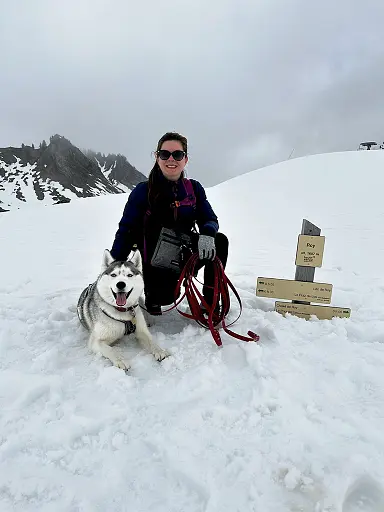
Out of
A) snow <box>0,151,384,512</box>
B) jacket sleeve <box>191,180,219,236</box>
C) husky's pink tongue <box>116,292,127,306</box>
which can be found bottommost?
snow <box>0,151,384,512</box>

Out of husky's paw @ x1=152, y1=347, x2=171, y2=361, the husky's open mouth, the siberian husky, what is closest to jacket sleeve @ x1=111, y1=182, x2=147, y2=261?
the siberian husky

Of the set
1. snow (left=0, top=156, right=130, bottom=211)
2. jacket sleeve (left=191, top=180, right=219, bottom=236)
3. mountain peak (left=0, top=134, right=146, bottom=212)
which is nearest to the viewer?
jacket sleeve (left=191, top=180, right=219, bottom=236)

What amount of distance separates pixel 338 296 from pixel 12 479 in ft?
13.1

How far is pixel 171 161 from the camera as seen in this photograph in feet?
10.7

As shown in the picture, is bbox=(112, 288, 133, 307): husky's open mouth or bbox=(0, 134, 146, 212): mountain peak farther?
bbox=(0, 134, 146, 212): mountain peak

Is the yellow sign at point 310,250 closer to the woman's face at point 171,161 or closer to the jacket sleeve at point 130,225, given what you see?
the woman's face at point 171,161

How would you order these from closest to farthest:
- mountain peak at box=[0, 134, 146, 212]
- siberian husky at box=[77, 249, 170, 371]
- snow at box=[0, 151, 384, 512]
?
snow at box=[0, 151, 384, 512]
siberian husky at box=[77, 249, 170, 371]
mountain peak at box=[0, 134, 146, 212]

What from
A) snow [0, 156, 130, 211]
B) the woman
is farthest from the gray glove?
snow [0, 156, 130, 211]

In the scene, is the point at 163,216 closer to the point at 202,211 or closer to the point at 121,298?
the point at 202,211

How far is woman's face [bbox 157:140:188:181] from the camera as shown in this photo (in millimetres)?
3232

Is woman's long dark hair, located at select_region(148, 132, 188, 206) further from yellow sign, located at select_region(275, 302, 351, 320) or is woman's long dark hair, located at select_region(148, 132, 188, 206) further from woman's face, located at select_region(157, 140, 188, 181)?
yellow sign, located at select_region(275, 302, 351, 320)

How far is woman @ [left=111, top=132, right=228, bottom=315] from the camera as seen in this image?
10.7ft

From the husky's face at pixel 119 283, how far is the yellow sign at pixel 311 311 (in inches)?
64.0

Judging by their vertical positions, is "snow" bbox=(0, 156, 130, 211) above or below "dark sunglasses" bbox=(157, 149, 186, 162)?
above
